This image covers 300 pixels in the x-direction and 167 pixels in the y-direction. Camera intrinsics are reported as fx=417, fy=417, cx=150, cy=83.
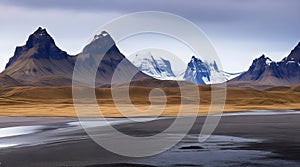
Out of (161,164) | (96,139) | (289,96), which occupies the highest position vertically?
(289,96)

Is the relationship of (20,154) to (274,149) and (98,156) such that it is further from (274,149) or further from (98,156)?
(274,149)

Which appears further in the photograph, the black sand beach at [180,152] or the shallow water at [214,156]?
the black sand beach at [180,152]

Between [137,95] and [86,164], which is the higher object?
[137,95]

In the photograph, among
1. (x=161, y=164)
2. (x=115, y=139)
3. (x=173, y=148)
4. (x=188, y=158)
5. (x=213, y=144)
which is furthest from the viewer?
(x=115, y=139)

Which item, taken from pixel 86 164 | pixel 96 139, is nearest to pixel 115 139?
pixel 96 139

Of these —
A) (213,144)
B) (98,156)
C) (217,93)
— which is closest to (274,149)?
(213,144)

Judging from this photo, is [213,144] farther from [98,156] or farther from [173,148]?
[98,156]

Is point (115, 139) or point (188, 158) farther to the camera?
point (115, 139)

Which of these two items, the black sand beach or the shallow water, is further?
the black sand beach

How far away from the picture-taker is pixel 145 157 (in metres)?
21.4

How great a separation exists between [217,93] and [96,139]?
114251 mm

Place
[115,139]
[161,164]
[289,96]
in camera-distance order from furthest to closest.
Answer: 1. [289,96]
2. [115,139]
3. [161,164]

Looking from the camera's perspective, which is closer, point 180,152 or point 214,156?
point 214,156

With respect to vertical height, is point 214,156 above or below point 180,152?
below
